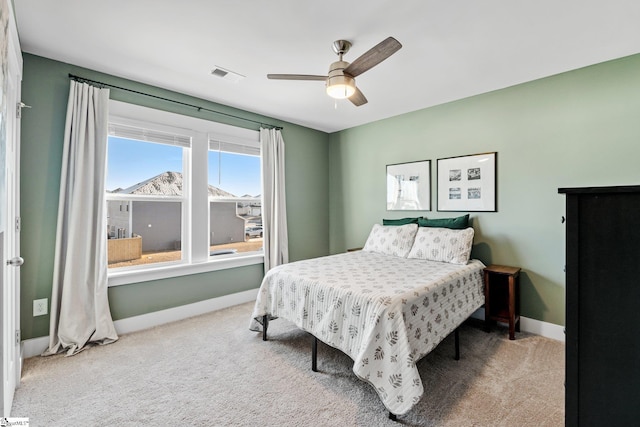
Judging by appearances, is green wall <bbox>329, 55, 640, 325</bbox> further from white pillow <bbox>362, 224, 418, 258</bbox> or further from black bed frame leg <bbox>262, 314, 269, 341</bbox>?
black bed frame leg <bbox>262, 314, 269, 341</bbox>

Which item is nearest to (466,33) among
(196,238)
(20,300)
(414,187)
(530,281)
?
(414,187)

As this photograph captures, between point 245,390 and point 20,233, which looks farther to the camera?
point 20,233

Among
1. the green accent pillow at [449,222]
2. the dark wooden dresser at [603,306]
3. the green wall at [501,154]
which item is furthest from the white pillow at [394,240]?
the dark wooden dresser at [603,306]

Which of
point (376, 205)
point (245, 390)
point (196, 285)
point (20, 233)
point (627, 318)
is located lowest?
point (245, 390)

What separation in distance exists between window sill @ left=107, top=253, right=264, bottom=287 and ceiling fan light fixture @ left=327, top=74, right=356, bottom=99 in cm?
243

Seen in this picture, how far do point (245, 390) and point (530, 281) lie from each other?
2842mm

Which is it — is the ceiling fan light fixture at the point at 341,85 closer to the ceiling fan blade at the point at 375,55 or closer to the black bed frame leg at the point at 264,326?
the ceiling fan blade at the point at 375,55

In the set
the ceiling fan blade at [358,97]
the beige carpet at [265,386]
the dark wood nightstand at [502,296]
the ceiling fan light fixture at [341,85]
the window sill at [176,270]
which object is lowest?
the beige carpet at [265,386]

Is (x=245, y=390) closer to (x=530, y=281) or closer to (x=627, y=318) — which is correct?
(x=627, y=318)

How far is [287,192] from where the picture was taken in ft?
14.0

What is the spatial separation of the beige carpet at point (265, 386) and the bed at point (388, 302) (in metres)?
0.27

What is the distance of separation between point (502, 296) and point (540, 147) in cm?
157

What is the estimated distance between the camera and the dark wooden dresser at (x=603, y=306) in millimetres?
851

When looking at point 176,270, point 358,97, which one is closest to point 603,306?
point 358,97
